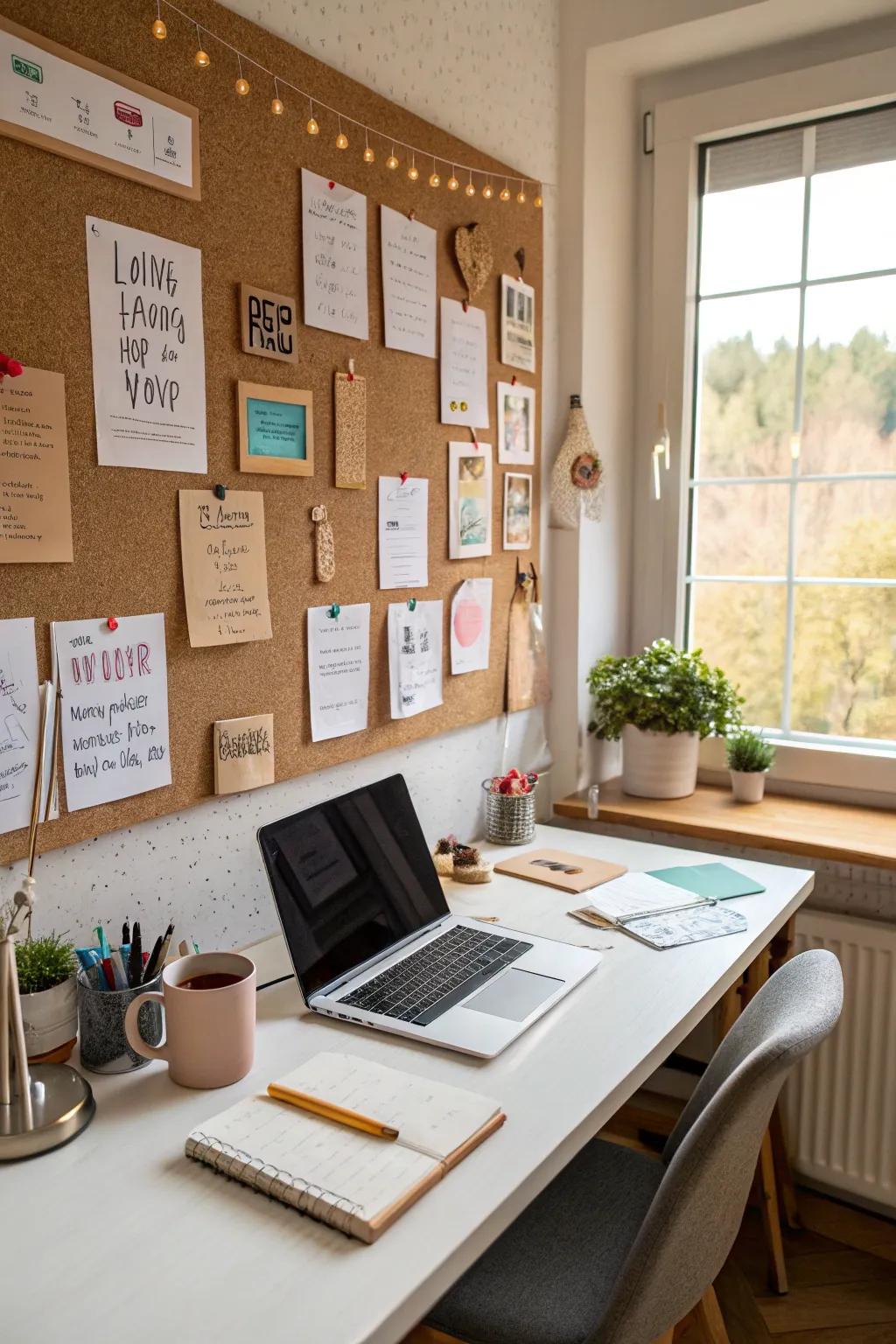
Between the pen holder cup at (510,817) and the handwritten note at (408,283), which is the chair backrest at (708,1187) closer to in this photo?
the pen holder cup at (510,817)

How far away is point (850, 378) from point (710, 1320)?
65.8 inches

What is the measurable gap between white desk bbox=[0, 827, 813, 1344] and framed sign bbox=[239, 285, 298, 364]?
83 centimetres

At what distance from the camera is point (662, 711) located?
202 cm

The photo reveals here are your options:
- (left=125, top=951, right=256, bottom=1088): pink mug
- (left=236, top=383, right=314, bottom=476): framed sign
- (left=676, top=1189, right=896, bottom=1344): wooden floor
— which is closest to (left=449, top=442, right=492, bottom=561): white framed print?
(left=236, top=383, right=314, bottom=476): framed sign

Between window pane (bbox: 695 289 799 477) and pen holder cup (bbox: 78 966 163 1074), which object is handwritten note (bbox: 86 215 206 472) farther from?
window pane (bbox: 695 289 799 477)

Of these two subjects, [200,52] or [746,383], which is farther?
[746,383]

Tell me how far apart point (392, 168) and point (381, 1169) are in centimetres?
138

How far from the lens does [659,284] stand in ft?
7.24

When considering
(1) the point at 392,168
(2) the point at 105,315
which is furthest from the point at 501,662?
(2) the point at 105,315

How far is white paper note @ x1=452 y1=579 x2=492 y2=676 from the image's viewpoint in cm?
179

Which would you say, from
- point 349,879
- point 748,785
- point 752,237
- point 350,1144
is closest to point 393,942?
point 349,879

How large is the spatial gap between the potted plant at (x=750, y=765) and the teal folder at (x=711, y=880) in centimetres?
42

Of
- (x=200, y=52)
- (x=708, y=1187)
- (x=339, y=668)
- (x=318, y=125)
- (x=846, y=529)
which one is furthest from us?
(x=846, y=529)

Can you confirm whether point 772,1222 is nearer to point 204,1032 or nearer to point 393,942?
point 393,942
